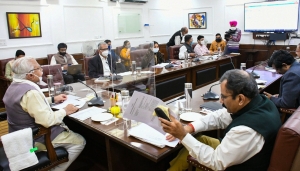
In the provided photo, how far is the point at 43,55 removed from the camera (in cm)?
556

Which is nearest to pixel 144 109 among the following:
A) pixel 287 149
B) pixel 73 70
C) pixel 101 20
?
pixel 287 149

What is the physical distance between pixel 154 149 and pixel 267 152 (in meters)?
0.60

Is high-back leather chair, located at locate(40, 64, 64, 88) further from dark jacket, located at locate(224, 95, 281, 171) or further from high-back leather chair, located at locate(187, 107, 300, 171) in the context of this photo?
high-back leather chair, located at locate(187, 107, 300, 171)

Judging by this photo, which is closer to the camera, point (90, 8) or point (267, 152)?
point (267, 152)

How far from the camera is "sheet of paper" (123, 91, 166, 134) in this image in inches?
58.8

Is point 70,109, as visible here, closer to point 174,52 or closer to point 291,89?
point 291,89

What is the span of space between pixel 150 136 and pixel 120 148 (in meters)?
0.39

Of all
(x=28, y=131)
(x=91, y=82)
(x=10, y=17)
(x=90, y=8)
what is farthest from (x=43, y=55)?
(x=28, y=131)

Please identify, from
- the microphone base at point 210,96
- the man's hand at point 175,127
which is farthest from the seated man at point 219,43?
the man's hand at point 175,127

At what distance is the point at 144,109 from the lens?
4.93ft

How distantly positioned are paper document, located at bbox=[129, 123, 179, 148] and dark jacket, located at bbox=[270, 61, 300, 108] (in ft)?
4.89

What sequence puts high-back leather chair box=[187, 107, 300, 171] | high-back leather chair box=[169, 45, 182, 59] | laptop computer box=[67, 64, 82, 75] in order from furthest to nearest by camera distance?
high-back leather chair box=[169, 45, 182, 59] < laptop computer box=[67, 64, 82, 75] < high-back leather chair box=[187, 107, 300, 171]

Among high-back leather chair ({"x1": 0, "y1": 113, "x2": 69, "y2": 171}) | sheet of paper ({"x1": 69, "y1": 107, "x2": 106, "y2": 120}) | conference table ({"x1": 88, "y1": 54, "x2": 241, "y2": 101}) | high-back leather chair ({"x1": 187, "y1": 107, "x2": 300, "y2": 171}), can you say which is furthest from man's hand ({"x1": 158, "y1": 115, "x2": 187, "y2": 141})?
conference table ({"x1": 88, "y1": 54, "x2": 241, "y2": 101})

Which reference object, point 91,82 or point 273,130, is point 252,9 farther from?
point 273,130
